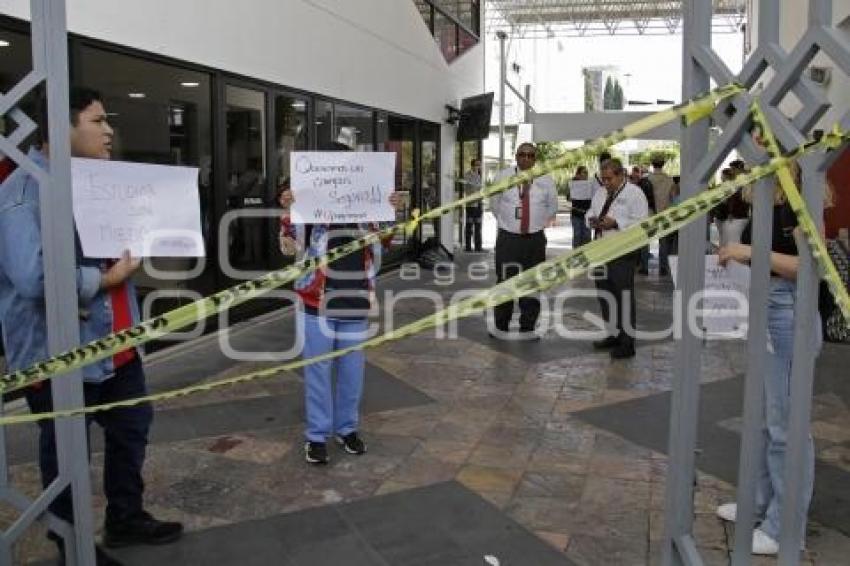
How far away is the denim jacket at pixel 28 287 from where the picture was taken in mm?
2893

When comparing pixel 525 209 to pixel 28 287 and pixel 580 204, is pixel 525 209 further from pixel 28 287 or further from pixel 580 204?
pixel 580 204

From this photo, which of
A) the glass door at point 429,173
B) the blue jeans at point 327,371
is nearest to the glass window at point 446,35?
the glass door at point 429,173

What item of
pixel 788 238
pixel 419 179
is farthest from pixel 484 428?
pixel 419 179

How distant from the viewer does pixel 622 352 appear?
289 inches

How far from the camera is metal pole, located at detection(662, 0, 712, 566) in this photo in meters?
2.13

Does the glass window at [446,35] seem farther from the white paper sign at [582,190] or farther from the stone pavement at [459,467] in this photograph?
the stone pavement at [459,467]

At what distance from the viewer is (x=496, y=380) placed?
6523 mm

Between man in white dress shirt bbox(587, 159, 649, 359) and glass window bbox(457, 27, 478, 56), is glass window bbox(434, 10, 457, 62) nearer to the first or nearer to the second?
glass window bbox(457, 27, 478, 56)

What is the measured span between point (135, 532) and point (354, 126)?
854 cm

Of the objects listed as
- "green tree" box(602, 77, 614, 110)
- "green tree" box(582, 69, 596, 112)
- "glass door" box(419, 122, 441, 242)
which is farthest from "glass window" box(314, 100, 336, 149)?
"green tree" box(582, 69, 596, 112)

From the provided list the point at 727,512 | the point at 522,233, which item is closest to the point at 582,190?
the point at 522,233

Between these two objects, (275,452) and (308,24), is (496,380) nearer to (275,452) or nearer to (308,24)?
(275,452)

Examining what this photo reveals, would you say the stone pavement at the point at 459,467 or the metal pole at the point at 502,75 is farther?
the metal pole at the point at 502,75

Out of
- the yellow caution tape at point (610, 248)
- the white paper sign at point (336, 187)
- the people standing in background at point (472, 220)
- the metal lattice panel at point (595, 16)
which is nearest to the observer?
the yellow caution tape at point (610, 248)
